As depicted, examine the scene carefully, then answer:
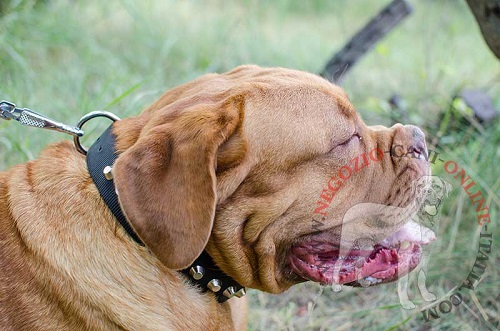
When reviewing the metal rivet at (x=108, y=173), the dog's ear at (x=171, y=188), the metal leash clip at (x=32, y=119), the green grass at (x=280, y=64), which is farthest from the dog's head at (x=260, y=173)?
the green grass at (x=280, y=64)

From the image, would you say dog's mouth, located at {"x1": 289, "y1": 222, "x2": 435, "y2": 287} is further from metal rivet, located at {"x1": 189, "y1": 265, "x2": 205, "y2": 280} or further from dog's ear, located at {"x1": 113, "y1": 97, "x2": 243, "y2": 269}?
dog's ear, located at {"x1": 113, "y1": 97, "x2": 243, "y2": 269}

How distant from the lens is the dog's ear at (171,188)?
8.05 feet

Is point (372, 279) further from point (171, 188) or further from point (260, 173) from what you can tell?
point (171, 188)

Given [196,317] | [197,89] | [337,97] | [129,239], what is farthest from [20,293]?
[337,97]

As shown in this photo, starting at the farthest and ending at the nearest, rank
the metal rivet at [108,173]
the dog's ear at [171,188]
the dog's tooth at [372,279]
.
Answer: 1. the dog's tooth at [372,279]
2. the metal rivet at [108,173]
3. the dog's ear at [171,188]

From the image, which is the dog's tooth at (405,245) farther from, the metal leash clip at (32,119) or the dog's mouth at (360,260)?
the metal leash clip at (32,119)

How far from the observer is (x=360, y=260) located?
3.07m

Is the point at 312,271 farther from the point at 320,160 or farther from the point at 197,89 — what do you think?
the point at 197,89

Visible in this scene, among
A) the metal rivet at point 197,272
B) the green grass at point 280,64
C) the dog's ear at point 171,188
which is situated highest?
the dog's ear at point 171,188

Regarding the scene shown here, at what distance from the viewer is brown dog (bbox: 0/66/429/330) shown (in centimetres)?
249

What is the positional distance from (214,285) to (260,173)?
528mm

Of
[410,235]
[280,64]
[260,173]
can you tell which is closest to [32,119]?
[260,173]

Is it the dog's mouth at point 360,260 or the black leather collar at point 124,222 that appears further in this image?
the dog's mouth at point 360,260

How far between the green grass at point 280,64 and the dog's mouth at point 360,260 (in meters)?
0.54
